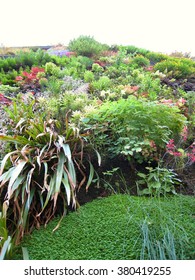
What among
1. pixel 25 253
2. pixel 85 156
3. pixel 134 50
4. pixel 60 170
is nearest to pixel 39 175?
pixel 60 170

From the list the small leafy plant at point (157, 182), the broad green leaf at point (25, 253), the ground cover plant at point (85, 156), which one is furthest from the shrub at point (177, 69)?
the broad green leaf at point (25, 253)

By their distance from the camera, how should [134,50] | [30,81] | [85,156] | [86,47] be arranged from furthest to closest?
1. [134,50]
2. [86,47]
3. [30,81]
4. [85,156]

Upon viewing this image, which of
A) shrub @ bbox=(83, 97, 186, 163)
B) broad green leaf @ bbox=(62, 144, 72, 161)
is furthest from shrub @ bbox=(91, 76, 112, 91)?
broad green leaf @ bbox=(62, 144, 72, 161)

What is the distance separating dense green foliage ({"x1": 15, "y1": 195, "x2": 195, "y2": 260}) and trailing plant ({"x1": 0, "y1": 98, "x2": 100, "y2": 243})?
15 centimetres

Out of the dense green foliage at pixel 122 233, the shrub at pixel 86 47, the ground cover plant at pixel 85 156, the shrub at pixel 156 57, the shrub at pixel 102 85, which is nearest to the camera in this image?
the dense green foliage at pixel 122 233

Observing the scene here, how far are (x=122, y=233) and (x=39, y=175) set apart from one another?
839 millimetres

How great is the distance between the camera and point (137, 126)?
2.47 m

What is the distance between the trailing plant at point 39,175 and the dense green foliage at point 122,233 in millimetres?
153

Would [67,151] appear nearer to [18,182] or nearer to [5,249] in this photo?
[18,182]

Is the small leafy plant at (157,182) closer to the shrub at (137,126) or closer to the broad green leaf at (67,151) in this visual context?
the shrub at (137,126)

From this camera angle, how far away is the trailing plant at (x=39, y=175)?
1980 mm
